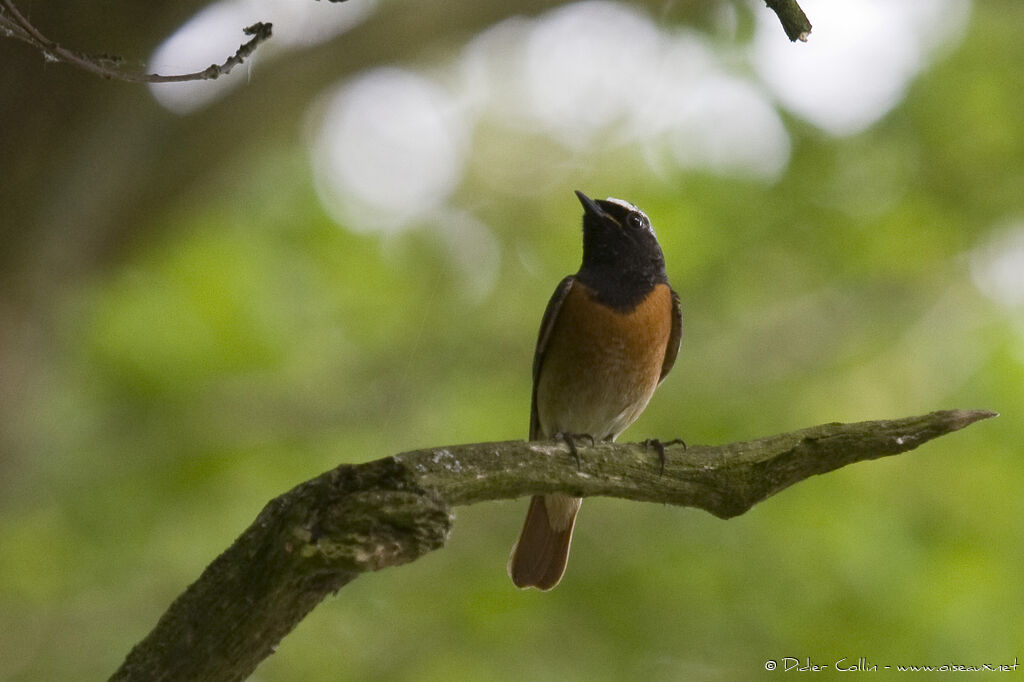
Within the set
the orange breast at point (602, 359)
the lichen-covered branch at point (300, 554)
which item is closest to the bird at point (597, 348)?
the orange breast at point (602, 359)

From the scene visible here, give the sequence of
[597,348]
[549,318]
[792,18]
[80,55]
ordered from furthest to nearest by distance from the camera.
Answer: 1. [549,318]
2. [597,348]
3. [80,55]
4. [792,18]

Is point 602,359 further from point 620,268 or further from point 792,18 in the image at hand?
point 792,18

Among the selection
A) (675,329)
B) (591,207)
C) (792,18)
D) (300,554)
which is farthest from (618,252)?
(300,554)

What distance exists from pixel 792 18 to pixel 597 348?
3.43 metres

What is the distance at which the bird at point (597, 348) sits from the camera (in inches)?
223

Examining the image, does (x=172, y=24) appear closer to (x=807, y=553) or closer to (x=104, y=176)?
(x=104, y=176)

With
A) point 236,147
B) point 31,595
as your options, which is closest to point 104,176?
point 236,147

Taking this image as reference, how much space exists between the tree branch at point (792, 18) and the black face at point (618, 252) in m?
3.43

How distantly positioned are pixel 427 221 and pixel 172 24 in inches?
187

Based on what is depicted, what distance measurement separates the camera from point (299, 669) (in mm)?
7461

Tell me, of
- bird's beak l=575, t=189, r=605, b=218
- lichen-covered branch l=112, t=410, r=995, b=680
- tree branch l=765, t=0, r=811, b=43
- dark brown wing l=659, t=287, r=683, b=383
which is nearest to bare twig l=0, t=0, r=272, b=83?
lichen-covered branch l=112, t=410, r=995, b=680

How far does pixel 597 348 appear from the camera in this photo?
5660 mm

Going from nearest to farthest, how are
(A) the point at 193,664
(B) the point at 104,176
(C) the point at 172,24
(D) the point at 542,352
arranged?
(A) the point at 193,664 < (C) the point at 172,24 < (B) the point at 104,176 < (D) the point at 542,352

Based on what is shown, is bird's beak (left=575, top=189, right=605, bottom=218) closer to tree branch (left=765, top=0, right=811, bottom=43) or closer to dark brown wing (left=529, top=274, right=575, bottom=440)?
dark brown wing (left=529, top=274, right=575, bottom=440)
